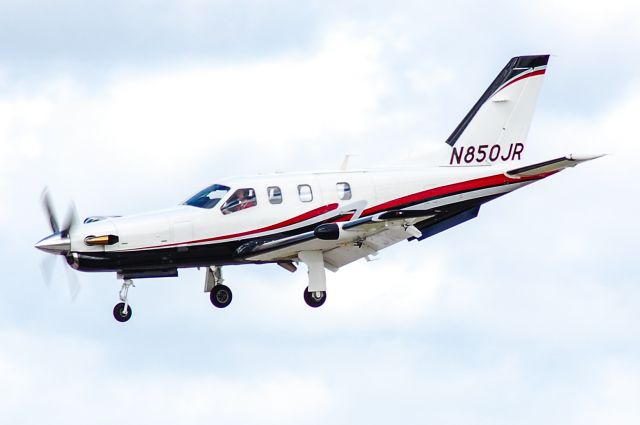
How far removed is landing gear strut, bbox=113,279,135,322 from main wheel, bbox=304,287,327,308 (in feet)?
14.7

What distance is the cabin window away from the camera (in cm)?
3638

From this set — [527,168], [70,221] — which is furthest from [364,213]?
[70,221]

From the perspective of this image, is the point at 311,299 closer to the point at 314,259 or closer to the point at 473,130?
the point at 314,259

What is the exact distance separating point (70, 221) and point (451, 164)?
1025 cm

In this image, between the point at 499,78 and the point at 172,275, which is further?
the point at 499,78

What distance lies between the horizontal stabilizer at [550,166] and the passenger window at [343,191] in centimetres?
449

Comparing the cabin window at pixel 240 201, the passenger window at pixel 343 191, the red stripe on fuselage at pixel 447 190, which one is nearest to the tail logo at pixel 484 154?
the red stripe on fuselage at pixel 447 190

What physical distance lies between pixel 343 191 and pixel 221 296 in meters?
4.15

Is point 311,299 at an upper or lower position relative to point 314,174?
lower

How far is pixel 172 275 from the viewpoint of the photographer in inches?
1447

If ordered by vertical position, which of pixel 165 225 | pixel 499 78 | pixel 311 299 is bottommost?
pixel 311 299

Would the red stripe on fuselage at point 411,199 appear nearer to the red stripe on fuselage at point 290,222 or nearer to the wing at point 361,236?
the red stripe on fuselage at point 290,222

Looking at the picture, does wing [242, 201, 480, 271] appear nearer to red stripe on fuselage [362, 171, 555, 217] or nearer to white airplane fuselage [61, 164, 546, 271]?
white airplane fuselage [61, 164, 546, 271]

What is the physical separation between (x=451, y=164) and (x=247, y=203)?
597 centimetres
